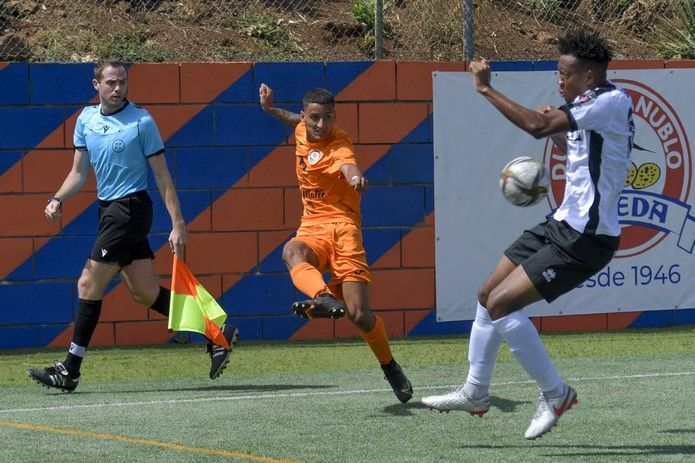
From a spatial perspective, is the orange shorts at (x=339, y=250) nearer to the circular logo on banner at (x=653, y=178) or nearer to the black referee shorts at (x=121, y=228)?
the black referee shorts at (x=121, y=228)

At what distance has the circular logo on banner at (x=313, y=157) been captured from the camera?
8422 mm

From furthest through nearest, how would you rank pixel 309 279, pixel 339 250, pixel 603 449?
pixel 339 250
pixel 309 279
pixel 603 449

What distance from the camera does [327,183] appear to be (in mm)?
8414

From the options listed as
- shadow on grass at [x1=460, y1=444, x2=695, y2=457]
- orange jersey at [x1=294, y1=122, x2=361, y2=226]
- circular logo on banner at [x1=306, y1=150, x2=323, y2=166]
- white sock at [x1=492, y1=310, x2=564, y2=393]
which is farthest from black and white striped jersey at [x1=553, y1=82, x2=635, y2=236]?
circular logo on banner at [x1=306, y1=150, x2=323, y2=166]

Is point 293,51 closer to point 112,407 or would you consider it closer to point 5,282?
point 5,282

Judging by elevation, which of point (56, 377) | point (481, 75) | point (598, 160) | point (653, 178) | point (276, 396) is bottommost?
point (56, 377)

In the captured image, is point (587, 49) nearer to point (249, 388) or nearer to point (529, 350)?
point (529, 350)

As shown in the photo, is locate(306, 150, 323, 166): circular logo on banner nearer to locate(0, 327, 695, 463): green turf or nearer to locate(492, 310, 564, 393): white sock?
locate(0, 327, 695, 463): green turf

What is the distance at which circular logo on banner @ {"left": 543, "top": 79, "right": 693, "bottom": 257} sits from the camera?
38.5 ft

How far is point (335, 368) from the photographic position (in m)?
10.1

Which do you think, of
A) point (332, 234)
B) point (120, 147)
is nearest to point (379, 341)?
point (332, 234)

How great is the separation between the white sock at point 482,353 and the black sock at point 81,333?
2.92 metres

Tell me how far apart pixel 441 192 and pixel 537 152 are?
2.85 feet

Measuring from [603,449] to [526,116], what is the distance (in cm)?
158
